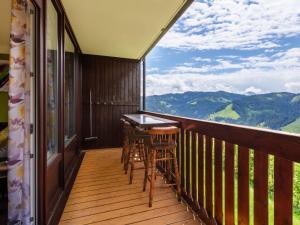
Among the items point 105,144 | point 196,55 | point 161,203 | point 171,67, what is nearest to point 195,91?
point 171,67

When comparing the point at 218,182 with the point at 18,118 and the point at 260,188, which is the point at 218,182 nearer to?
the point at 260,188

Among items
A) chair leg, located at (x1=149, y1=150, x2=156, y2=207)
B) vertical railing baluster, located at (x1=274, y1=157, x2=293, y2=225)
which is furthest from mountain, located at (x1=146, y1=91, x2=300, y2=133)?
vertical railing baluster, located at (x1=274, y1=157, x2=293, y2=225)

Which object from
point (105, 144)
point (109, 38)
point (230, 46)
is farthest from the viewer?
point (230, 46)

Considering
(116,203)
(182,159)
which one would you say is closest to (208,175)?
(182,159)

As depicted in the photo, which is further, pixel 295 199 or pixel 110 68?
pixel 110 68

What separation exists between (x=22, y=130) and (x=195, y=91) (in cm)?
566

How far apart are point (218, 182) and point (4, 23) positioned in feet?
10.7

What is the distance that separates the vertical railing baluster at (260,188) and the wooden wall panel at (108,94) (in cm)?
392

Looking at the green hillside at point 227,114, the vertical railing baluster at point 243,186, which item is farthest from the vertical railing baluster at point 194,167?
the green hillside at point 227,114

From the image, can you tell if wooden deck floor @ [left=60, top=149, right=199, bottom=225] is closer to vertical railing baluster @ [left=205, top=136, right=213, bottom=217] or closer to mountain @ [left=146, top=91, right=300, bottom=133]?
vertical railing baluster @ [left=205, top=136, right=213, bottom=217]

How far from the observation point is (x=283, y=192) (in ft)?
3.34

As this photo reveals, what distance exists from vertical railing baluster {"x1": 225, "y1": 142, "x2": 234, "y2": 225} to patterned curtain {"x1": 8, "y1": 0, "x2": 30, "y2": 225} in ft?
4.89

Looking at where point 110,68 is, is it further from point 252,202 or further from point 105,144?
point 252,202

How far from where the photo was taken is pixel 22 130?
1.25 m
